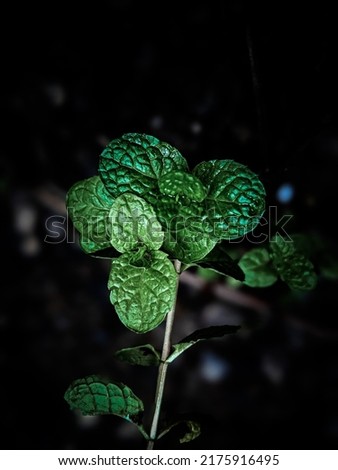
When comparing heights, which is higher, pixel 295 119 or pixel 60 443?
pixel 295 119

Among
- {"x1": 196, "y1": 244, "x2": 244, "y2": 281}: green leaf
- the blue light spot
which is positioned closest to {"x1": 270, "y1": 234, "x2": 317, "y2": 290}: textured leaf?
{"x1": 196, "y1": 244, "x2": 244, "y2": 281}: green leaf

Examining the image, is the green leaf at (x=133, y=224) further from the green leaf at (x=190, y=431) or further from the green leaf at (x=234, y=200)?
the green leaf at (x=190, y=431)

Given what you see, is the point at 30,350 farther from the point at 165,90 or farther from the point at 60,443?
the point at 165,90

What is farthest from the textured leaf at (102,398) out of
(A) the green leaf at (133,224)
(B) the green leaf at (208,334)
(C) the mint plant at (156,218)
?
(A) the green leaf at (133,224)

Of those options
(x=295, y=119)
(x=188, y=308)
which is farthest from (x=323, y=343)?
(x=295, y=119)

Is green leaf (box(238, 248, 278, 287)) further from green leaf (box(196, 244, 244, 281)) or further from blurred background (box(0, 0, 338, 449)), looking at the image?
blurred background (box(0, 0, 338, 449))

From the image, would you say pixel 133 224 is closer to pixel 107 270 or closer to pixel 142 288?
pixel 142 288
